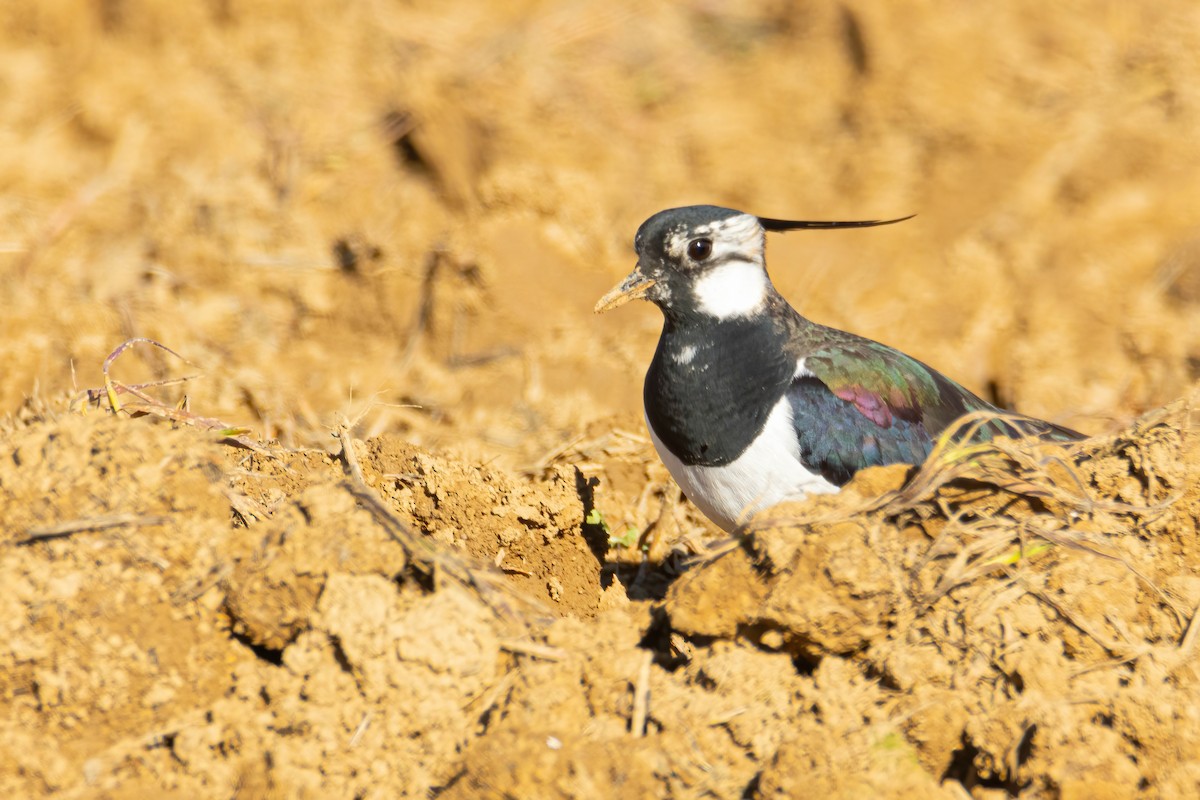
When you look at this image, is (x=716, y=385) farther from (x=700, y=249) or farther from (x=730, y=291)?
(x=700, y=249)

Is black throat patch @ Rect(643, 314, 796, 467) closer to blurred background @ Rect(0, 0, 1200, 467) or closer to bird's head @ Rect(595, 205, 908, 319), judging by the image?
bird's head @ Rect(595, 205, 908, 319)

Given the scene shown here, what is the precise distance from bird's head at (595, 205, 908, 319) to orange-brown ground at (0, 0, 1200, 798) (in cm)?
69

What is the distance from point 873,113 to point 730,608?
23.6 feet

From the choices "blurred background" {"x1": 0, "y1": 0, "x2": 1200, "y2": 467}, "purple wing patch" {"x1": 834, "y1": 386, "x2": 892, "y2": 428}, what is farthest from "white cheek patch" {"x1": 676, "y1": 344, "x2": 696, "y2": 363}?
"blurred background" {"x1": 0, "y1": 0, "x2": 1200, "y2": 467}

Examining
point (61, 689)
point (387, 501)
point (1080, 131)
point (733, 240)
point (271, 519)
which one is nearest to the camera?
point (61, 689)

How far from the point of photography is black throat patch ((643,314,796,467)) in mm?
4152

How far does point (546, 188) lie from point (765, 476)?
3814 mm

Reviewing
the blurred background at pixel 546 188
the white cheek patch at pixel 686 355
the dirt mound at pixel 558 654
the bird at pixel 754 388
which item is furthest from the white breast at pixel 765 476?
the blurred background at pixel 546 188

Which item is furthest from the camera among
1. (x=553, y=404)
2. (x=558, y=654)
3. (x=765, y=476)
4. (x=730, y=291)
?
(x=553, y=404)

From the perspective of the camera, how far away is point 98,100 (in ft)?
30.5

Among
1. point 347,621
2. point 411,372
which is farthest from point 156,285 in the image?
point 347,621

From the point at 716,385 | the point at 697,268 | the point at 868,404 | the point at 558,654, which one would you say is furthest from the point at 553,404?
the point at 558,654

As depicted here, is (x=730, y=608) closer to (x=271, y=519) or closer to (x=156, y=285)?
(x=271, y=519)

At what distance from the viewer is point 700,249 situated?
4.51 m
